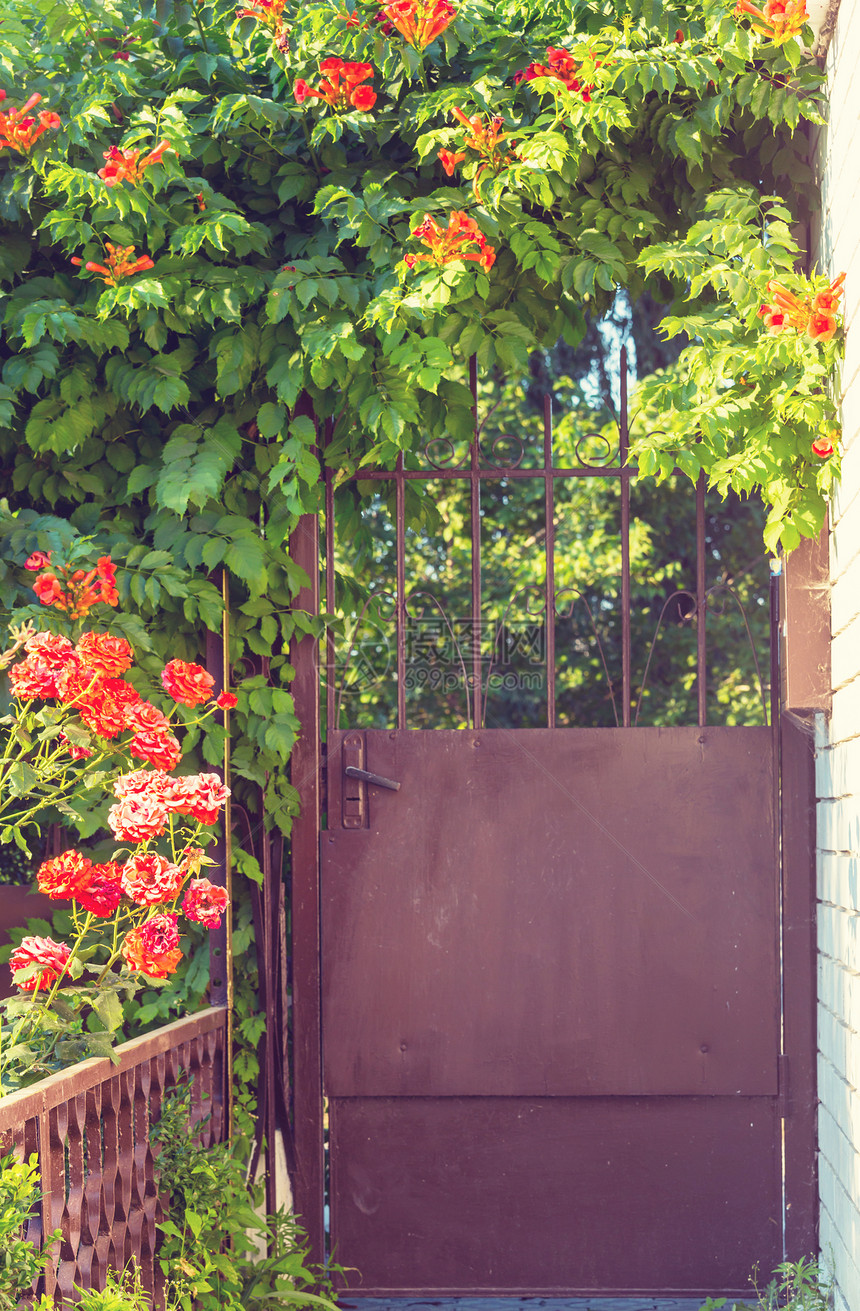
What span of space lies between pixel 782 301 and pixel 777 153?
761 millimetres

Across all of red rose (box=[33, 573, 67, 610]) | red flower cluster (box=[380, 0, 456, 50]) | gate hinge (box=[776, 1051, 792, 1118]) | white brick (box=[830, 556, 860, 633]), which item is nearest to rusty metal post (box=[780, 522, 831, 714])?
white brick (box=[830, 556, 860, 633])

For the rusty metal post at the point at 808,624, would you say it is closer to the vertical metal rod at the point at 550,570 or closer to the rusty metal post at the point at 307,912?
the vertical metal rod at the point at 550,570

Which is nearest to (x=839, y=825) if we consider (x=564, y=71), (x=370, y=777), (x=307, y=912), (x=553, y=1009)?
(x=553, y=1009)

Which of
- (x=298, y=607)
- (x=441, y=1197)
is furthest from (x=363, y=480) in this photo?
(x=441, y=1197)

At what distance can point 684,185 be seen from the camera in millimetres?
3271

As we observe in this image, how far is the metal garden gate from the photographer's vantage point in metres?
3.24

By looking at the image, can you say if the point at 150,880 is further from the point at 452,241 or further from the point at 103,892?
the point at 452,241

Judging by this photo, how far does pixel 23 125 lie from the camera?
3.08 m

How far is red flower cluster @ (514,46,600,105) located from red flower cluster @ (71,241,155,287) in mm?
1169

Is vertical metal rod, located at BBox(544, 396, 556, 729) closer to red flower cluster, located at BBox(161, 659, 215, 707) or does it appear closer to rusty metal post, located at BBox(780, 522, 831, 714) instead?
rusty metal post, located at BBox(780, 522, 831, 714)

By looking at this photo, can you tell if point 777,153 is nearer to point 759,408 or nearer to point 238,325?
point 759,408

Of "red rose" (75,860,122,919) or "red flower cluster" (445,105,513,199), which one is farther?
"red flower cluster" (445,105,513,199)

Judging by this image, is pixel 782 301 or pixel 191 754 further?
pixel 191 754

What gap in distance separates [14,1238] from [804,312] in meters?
2.54
